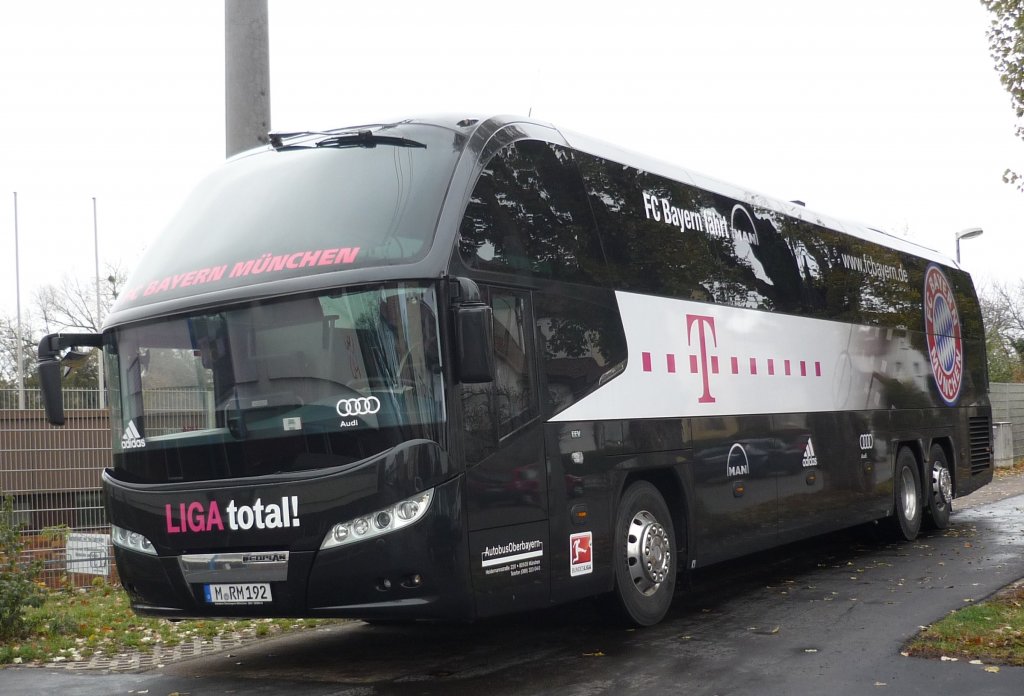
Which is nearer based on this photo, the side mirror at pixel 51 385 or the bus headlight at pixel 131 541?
the bus headlight at pixel 131 541

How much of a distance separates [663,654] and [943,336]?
10.5 metres

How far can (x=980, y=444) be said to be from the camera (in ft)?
56.6

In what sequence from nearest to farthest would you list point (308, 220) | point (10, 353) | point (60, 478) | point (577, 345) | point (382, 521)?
point (382, 521) < point (308, 220) < point (577, 345) < point (60, 478) < point (10, 353)

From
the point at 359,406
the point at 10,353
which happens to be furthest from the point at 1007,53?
the point at 10,353

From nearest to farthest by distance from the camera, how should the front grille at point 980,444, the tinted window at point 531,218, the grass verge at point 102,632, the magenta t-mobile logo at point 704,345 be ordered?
the tinted window at point 531,218
the grass verge at point 102,632
the magenta t-mobile logo at point 704,345
the front grille at point 980,444

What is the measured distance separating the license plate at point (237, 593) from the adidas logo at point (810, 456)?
6524 millimetres

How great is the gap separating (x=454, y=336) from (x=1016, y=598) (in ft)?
17.3

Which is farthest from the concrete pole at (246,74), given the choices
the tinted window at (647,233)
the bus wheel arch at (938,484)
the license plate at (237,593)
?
the bus wheel arch at (938,484)

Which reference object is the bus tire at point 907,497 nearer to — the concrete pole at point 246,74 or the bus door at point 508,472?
the bus door at point 508,472

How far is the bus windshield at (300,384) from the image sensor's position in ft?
21.9

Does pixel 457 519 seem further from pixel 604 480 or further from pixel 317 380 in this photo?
pixel 604 480

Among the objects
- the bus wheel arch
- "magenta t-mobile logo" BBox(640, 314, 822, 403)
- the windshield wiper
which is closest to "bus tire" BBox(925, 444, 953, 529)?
the bus wheel arch

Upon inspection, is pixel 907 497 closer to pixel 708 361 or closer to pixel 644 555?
pixel 708 361

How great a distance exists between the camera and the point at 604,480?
26.9 feet
